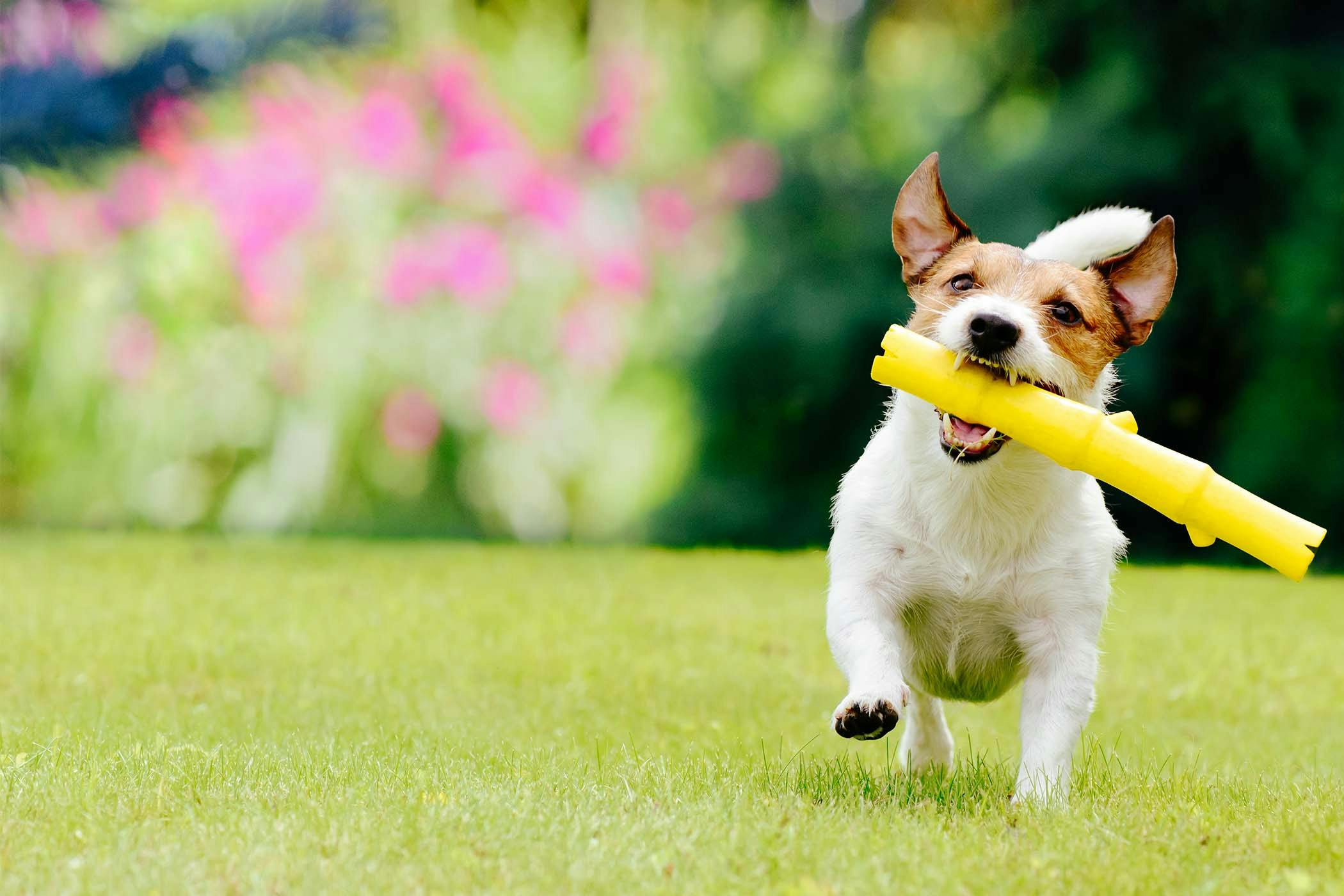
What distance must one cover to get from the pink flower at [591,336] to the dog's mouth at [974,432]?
21.7ft

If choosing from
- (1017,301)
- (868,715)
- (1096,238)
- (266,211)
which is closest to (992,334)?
(1017,301)

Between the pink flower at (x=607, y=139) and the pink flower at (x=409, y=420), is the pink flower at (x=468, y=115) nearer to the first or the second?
the pink flower at (x=607, y=139)

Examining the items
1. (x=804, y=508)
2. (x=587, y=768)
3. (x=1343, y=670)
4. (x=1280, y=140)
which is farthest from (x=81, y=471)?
(x=1280, y=140)

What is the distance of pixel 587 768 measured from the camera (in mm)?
3713

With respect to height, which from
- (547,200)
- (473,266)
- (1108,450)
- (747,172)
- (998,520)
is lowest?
(473,266)

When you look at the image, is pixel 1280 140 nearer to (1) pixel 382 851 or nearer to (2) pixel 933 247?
(2) pixel 933 247

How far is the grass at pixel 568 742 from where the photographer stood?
2.67 m

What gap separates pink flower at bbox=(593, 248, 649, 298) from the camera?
33.6 feet

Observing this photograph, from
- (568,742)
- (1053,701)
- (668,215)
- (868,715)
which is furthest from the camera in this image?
(668,215)

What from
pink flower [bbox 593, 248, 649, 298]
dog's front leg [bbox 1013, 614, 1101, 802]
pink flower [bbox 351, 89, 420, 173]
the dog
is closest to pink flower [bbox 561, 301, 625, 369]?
pink flower [bbox 593, 248, 649, 298]

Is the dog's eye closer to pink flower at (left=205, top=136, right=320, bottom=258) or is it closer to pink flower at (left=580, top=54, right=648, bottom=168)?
pink flower at (left=580, top=54, right=648, bottom=168)

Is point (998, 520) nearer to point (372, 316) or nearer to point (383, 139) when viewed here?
point (372, 316)

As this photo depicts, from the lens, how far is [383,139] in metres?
A: 9.98

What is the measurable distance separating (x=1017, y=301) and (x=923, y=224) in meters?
0.47
